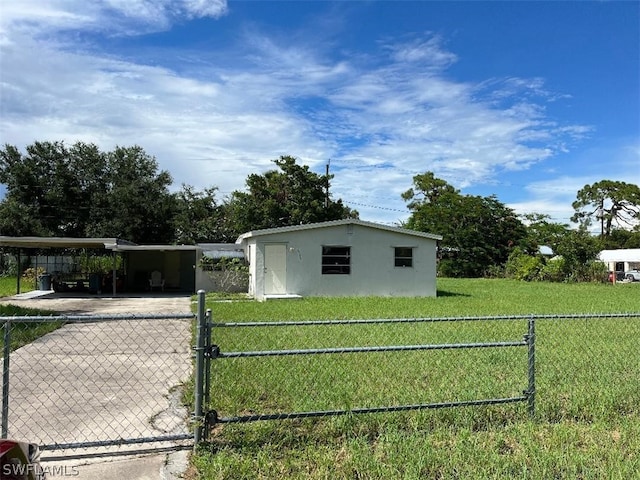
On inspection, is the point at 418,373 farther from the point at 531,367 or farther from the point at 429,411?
the point at 531,367

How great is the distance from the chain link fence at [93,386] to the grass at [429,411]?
1.86ft

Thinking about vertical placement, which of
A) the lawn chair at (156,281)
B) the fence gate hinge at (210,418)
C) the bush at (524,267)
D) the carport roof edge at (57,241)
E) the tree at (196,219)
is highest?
the tree at (196,219)

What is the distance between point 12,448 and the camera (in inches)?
70.4

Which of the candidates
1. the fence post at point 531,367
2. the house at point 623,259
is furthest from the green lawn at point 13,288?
the house at point 623,259

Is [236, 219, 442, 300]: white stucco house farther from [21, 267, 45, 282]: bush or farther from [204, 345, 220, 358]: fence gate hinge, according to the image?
[204, 345, 220, 358]: fence gate hinge

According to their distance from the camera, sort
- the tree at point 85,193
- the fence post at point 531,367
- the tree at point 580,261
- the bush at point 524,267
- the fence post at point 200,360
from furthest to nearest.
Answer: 1. the tree at point 85,193
2. the bush at point 524,267
3. the tree at point 580,261
4. the fence post at point 531,367
5. the fence post at point 200,360

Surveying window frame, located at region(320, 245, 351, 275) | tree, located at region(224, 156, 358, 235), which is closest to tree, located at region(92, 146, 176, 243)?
tree, located at region(224, 156, 358, 235)

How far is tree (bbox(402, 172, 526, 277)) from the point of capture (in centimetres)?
3888

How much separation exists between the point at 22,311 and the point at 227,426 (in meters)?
11.5

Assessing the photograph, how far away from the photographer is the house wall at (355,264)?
19.3 metres

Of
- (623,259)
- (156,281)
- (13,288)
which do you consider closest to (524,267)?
(623,259)

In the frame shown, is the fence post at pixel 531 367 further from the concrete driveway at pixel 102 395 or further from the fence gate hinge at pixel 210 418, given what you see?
the concrete driveway at pixel 102 395

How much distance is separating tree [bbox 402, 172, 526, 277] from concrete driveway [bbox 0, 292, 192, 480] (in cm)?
3144

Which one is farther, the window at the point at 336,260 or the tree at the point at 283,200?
the tree at the point at 283,200
